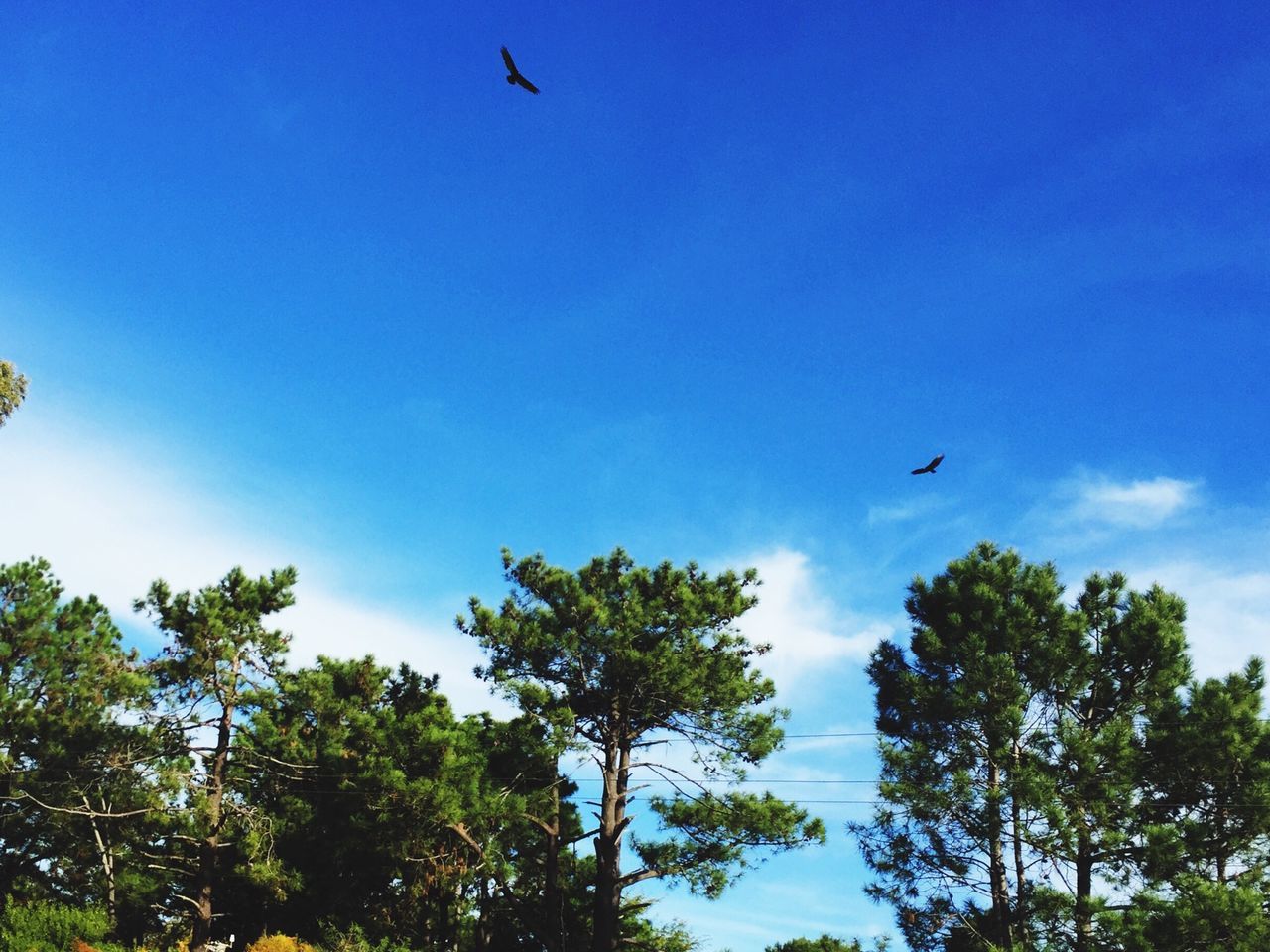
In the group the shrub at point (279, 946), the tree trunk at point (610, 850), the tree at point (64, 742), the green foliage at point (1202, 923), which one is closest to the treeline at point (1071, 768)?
the green foliage at point (1202, 923)

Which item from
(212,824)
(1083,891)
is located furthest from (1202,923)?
(212,824)

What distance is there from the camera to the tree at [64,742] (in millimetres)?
24250

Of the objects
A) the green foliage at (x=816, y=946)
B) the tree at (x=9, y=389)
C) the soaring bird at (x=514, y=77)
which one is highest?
the tree at (x=9, y=389)

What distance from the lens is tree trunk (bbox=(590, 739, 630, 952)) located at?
21047 mm

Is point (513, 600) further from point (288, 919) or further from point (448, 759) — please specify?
point (288, 919)

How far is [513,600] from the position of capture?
24375 mm

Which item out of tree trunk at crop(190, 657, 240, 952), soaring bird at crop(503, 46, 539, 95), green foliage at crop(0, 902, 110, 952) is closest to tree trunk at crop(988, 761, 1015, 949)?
soaring bird at crop(503, 46, 539, 95)

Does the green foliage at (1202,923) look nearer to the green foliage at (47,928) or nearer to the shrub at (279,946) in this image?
the shrub at (279,946)

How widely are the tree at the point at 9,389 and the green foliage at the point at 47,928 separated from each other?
34799 millimetres

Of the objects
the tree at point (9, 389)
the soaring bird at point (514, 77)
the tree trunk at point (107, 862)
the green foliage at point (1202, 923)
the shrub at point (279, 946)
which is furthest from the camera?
the tree at point (9, 389)

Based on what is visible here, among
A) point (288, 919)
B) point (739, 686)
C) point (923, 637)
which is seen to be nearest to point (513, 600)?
point (739, 686)

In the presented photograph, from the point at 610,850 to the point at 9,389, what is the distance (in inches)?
1762

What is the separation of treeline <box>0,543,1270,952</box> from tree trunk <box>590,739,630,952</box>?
80 mm

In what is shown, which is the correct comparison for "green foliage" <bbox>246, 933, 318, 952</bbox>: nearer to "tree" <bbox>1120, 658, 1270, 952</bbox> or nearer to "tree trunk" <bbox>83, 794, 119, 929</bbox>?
"tree trunk" <bbox>83, 794, 119, 929</bbox>
